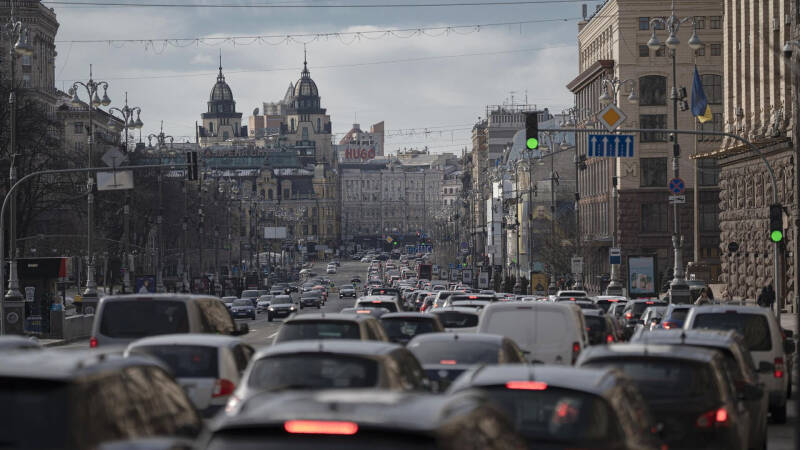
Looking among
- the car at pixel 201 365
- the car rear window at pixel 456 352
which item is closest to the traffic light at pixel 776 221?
the car rear window at pixel 456 352

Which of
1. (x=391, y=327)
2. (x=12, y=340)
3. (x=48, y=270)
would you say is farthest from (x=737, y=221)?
(x=12, y=340)

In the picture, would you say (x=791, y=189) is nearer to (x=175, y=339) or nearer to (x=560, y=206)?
(x=175, y=339)

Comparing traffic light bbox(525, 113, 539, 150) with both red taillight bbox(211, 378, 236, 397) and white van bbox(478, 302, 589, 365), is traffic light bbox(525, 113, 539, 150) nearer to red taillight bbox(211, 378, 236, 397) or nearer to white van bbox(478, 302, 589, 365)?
white van bbox(478, 302, 589, 365)

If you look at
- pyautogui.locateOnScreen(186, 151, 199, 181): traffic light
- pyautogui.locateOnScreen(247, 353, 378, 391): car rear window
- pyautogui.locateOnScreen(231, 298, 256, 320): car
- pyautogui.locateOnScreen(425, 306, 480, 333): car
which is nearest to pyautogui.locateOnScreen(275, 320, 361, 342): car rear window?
pyautogui.locateOnScreen(247, 353, 378, 391): car rear window

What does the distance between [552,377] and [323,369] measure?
98.8 inches

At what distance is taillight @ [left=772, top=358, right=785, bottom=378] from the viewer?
20078 mm

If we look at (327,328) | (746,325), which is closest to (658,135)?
(746,325)

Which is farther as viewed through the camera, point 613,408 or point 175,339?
point 175,339

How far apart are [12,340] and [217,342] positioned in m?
2.74

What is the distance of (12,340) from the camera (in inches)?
626

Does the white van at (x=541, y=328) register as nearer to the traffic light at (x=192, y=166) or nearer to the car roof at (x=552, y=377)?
the car roof at (x=552, y=377)

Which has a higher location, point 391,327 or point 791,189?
point 791,189

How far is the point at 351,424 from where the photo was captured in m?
5.79

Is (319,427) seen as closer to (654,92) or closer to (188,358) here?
(188,358)
